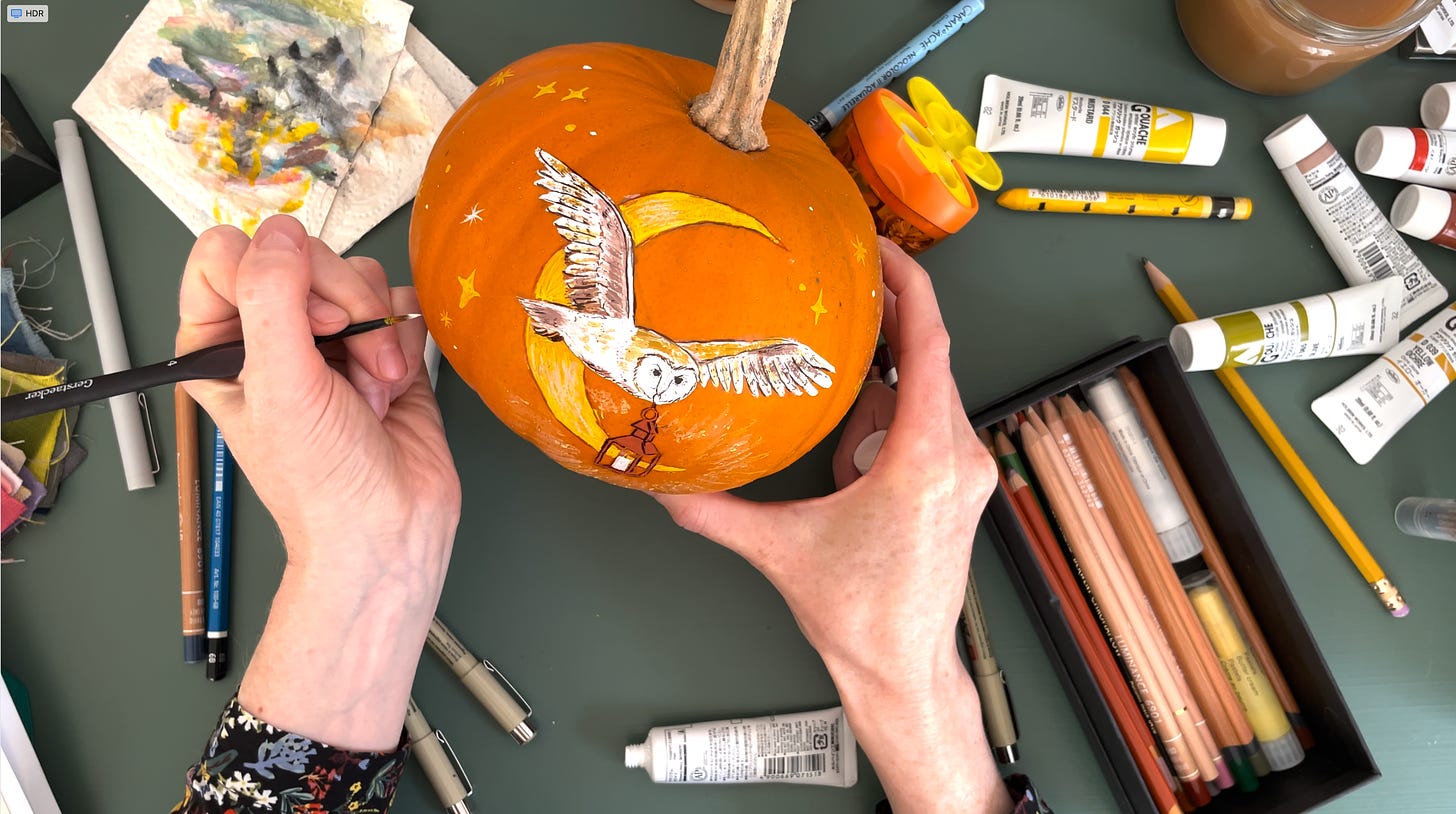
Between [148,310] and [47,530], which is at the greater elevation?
[148,310]

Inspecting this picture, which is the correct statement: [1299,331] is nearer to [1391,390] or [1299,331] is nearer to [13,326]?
[1391,390]

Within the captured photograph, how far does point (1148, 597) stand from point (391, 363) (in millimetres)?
774

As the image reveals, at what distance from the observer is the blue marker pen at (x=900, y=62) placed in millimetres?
882

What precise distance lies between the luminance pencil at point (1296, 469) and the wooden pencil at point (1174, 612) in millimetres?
194

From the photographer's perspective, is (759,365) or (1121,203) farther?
(1121,203)

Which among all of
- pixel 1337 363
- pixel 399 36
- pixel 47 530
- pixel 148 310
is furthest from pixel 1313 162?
pixel 47 530

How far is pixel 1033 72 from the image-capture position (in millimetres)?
947

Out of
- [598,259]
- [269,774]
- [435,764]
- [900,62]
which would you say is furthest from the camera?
[900,62]

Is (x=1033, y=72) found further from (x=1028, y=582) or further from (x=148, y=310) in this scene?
(x=148, y=310)

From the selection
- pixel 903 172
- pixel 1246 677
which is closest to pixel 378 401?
pixel 903 172

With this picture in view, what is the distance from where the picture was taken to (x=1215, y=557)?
87 cm

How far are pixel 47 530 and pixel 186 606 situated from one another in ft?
0.55

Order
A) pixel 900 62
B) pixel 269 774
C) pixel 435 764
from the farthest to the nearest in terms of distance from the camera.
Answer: pixel 900 62, pixel 435 764, pixel 269 774

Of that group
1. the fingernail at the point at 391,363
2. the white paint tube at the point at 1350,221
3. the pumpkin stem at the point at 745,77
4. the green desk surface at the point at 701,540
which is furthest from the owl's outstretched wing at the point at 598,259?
the white paint tube at the point at 1350,221
